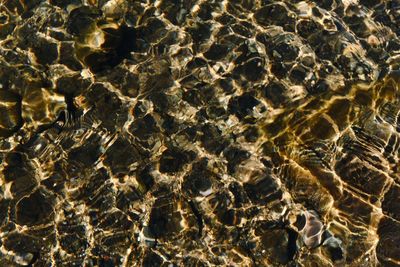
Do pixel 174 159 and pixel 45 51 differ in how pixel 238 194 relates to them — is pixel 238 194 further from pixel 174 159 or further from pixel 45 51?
pixel 45 51

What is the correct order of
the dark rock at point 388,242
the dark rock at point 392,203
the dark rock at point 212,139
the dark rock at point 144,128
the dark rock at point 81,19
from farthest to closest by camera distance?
1. the dark rock at point 81,19
2. the dark rock at point 144,128
3. the dark rock at point 212,139
4. the dark rock at point 392,203
5. the dark rock at point 388,242

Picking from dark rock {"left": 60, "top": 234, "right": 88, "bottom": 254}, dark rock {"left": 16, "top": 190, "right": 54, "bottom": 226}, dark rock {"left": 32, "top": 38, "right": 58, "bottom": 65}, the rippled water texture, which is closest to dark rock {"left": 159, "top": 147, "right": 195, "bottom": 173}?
the rippled water texture

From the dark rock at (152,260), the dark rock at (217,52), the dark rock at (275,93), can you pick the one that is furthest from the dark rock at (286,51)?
the dark rock at (152,260)

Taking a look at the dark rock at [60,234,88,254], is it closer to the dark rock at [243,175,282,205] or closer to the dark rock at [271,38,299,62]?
the dark rock at [243,175,282,205]

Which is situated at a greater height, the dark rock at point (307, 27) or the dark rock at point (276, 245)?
the dark rock at point (307, 27)

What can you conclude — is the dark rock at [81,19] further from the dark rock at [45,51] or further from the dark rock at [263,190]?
the dark rock at [263,190]

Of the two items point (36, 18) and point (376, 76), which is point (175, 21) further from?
point (376, 76)

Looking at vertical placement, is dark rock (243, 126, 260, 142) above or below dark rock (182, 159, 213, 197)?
above

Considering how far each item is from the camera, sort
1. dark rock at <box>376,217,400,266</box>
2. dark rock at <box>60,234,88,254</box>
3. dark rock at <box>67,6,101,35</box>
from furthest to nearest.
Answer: dark rock at <box>67,6,101,35</box> → dark rock at <box>60,234,88,254</box> → dark rock at <box>376,217,400,266</box>

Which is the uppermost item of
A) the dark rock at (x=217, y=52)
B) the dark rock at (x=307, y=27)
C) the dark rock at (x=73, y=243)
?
the dark rock at (x=307, y=27)
